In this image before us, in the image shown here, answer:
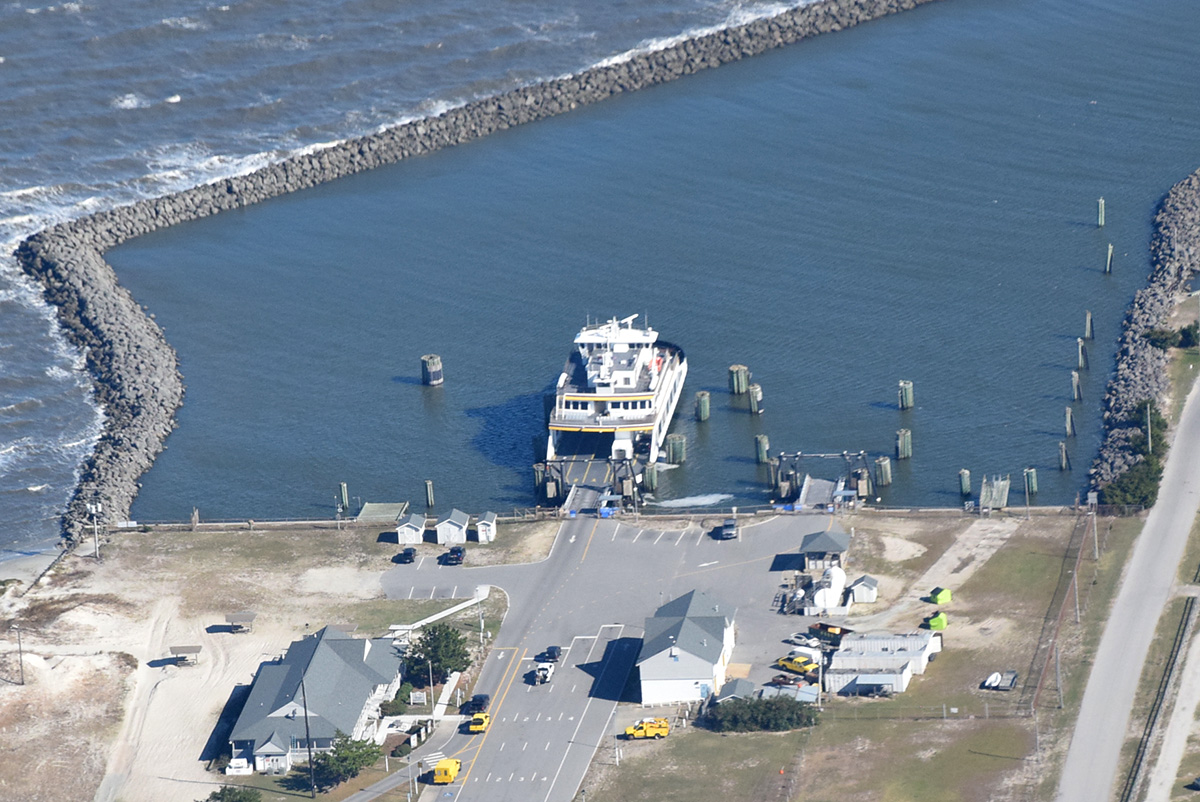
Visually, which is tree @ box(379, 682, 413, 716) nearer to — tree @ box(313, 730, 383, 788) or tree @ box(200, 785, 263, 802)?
tree @ box(313, 730, 383, 788)

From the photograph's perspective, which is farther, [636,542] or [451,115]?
[451,115]

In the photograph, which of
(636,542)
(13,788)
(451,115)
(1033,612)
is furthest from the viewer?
(451,115)

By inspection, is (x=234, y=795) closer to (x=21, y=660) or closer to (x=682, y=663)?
(x=21, y=660)

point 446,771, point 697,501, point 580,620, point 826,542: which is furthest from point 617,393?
point 446,771

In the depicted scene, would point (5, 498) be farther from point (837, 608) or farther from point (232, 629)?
point (837, 608)

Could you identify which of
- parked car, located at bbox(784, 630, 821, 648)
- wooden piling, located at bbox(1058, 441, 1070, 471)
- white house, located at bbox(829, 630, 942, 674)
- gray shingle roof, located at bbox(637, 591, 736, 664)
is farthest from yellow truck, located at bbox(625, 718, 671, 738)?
wooden piling, located at bbox(1058, 441, 1070, 471)

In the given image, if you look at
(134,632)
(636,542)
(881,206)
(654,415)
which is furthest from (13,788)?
(881,206)

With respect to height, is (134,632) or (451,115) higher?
(451,115)
